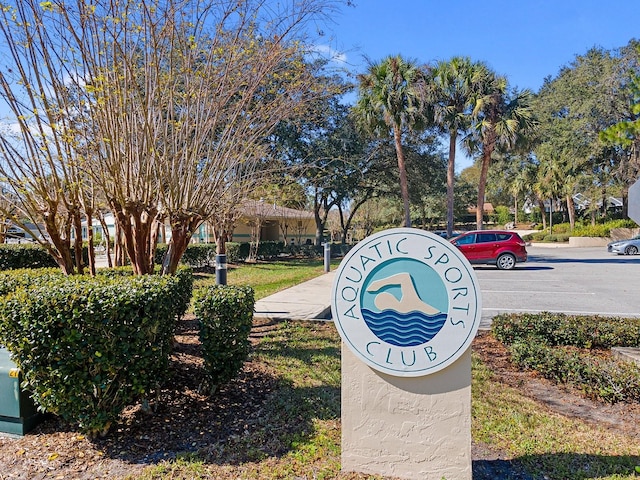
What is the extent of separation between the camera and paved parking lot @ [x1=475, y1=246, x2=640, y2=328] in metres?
8.59

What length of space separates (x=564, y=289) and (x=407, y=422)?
34.0ft

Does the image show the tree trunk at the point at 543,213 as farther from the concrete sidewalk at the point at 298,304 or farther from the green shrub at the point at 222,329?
the green shrub at the point at 222,329

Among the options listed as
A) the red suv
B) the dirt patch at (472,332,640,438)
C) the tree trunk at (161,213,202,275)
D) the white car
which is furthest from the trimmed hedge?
the white car

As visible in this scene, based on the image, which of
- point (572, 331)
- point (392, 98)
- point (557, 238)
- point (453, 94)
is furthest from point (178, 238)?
point (557, 238)

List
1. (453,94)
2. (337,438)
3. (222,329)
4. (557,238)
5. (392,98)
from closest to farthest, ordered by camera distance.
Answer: (337,438), (222,329), (392,98), (453,94), (557,238)

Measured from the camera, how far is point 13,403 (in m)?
3.32

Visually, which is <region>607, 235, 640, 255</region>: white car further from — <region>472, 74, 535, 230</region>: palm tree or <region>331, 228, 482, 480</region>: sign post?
<region>331, 228, 482, 480</region>: sign post

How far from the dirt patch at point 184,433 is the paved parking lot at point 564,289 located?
3267 millimetres

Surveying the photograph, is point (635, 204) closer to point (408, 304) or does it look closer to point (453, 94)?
point (408, 304)

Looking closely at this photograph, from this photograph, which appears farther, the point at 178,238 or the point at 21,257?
the point at 21,257

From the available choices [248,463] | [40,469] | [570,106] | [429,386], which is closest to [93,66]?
[40,469]

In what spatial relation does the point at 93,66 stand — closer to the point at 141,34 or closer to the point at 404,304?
the point at 141,34

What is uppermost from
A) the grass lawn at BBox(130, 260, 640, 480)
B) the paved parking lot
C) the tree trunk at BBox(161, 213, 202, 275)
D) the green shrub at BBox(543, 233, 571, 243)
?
the tree trunk at BBox(161, 213, 202, 275)

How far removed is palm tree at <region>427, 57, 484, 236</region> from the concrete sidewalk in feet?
37.2
